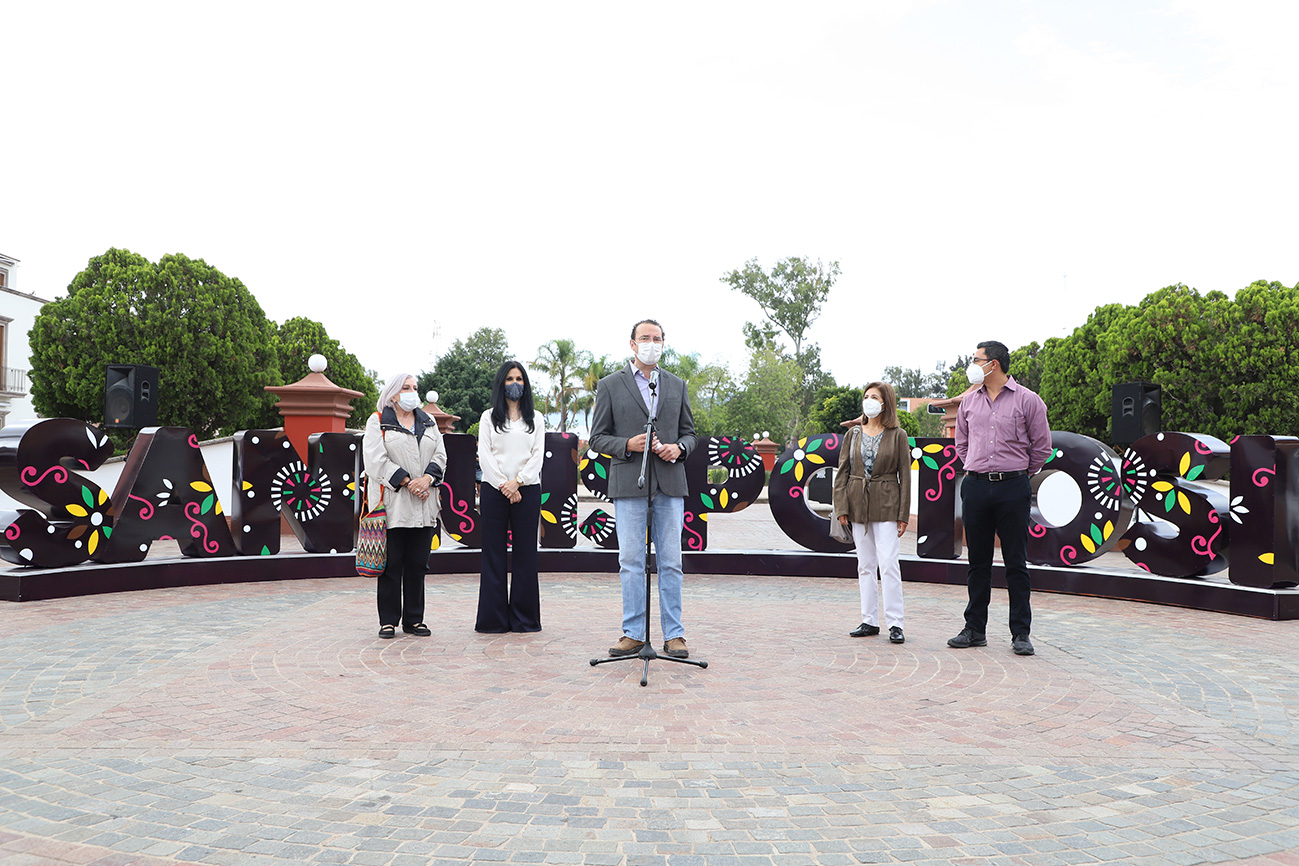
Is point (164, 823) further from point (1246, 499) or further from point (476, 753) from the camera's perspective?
point (1246, 499)

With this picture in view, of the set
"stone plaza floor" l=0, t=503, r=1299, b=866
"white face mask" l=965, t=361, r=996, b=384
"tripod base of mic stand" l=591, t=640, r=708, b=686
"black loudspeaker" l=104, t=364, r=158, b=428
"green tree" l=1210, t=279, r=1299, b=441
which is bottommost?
"stone plaza floor" l=0, t=503, r=1299, b=866

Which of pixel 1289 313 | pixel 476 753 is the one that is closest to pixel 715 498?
pixel 476 753

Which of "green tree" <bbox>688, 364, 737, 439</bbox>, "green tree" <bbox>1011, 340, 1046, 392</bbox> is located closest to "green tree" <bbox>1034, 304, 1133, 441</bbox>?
"green tree" <bbox>1011, 340, 1046, 392</bbox>

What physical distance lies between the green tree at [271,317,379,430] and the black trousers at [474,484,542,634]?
31.1 meters

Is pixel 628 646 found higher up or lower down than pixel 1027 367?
lower down

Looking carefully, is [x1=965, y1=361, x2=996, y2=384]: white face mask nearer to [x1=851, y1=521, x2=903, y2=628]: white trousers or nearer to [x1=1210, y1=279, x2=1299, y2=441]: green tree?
[x1=851, y1=521, x2=903, y2=628]: white trousers

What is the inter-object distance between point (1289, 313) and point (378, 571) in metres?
27.8

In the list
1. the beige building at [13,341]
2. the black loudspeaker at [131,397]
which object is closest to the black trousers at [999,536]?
the black loudspeaker at [131,397]

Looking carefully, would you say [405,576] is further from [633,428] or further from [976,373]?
[976,373]

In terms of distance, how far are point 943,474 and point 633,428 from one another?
5.46 m

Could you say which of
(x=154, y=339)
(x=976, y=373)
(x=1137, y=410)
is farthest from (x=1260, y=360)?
(x=154, y=339)

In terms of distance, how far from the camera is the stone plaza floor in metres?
2.96

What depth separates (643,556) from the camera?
5.50 meters

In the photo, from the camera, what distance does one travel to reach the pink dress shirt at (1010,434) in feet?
19.7
